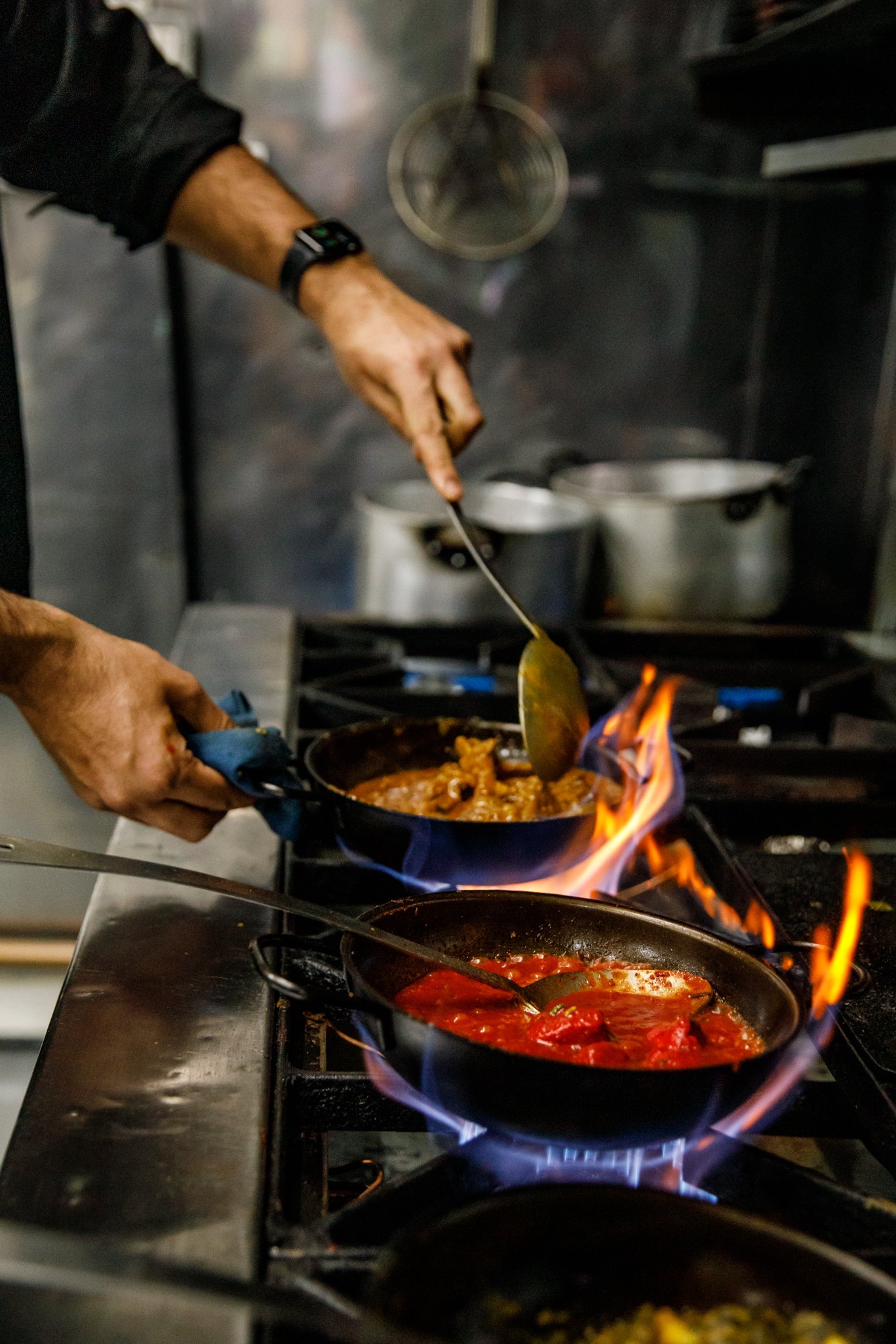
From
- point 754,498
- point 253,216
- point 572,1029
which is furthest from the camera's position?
point 754,498

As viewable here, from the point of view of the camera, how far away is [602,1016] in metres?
0.87

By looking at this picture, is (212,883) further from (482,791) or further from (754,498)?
(754,498)

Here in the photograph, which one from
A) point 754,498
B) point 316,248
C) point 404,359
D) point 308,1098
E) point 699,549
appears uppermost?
point 316,248

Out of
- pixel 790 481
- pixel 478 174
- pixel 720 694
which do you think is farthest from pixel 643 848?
pixel 478 174

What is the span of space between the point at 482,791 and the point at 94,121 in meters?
1.12

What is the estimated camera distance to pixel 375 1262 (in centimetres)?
67

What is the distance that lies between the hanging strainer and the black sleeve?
4.97ft

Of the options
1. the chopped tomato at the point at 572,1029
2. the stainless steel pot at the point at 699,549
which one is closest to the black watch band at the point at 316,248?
the stainless steel pot at the point at 699,549

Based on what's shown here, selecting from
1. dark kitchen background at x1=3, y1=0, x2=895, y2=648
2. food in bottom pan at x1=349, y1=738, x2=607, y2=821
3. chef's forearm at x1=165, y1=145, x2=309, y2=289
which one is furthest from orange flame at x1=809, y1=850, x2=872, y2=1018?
dark kitchen background at x1=3, y1=0, x2=895, y2=648

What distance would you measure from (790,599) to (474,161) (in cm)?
149

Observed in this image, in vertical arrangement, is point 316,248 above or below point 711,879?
above

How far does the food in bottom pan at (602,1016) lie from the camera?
84cm

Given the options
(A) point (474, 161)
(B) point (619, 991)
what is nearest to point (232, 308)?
(A) point (474, 161)

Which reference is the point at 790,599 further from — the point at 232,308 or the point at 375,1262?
the point at 375,1262
